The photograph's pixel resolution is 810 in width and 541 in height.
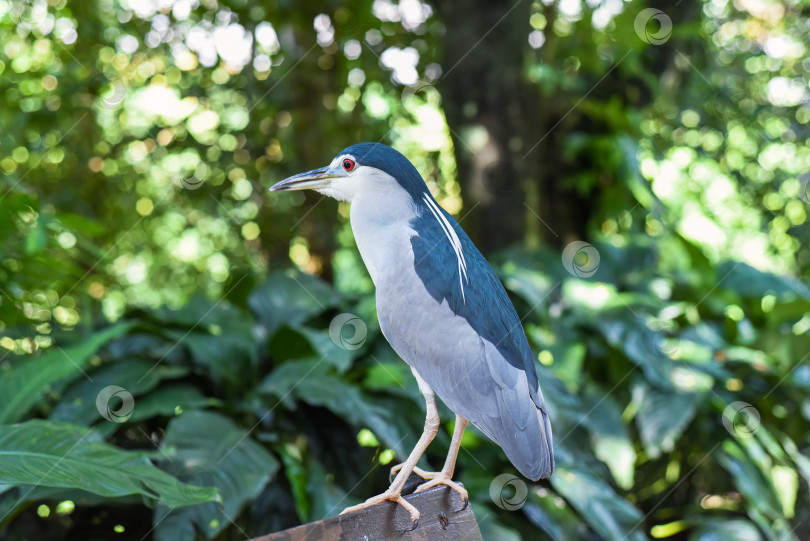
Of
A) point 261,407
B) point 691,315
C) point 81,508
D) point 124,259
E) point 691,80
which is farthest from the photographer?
point 124,259

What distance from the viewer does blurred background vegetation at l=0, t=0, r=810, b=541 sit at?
2.14m

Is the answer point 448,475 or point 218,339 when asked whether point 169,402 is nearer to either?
point 218,339

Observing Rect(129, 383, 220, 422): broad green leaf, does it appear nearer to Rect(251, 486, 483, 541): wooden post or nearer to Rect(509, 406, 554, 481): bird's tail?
Rect(251, 486, 483, 541): wooden post

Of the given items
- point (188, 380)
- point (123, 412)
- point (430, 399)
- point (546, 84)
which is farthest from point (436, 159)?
point (430, 399)

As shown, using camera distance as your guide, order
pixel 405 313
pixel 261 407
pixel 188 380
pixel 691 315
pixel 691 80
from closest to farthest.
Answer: pixel 405 313 < pixel 261 407 < pixel 188 380 < pixel 691 315 < pixel 691 80

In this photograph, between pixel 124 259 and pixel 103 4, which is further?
pixel 124 259

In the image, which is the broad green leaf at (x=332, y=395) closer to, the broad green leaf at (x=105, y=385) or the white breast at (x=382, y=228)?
the broad green leaf at (x=105, y=385)

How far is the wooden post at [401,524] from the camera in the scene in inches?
37.3

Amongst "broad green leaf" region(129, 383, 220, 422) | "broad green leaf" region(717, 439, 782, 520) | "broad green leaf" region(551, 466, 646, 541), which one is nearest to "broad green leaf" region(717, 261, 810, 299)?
"broad green leaf" region(717, 439, 782, 520)

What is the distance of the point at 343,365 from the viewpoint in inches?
87.8

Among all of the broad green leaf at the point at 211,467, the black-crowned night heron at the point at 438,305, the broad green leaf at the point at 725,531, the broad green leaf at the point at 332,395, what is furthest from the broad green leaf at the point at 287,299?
the black-crowned night heron at the point at 438,305

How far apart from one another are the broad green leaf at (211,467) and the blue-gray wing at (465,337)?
1.16 meters

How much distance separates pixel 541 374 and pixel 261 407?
972 mm

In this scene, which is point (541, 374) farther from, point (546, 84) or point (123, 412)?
point (546, 84)
